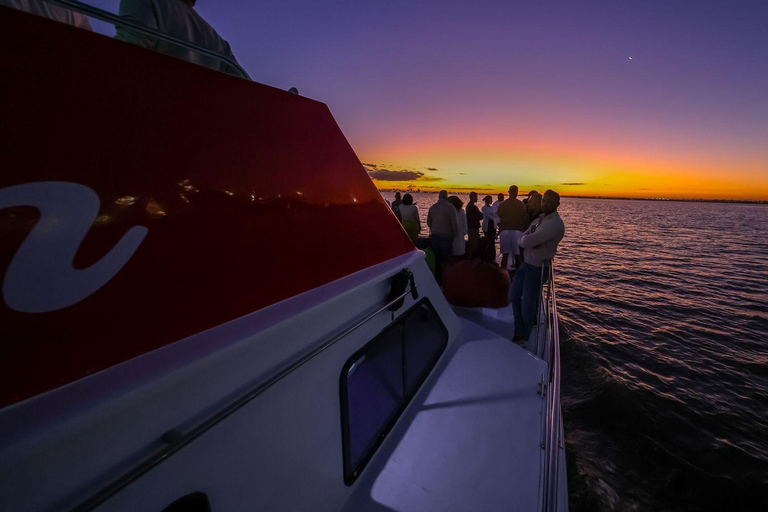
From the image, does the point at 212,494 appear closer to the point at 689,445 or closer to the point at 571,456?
the point at 571,456

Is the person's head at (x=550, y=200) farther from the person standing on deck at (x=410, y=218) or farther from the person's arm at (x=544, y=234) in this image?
the person standing on deck at (x=410, y=218)

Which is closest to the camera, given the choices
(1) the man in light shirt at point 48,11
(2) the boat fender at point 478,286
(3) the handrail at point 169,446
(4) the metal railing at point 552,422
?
(3) the handrail at point 169,446

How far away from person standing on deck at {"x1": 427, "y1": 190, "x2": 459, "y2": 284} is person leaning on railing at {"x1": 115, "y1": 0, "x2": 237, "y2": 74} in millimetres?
4826

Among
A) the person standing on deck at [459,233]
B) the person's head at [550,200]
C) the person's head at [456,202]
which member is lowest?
the person standing on deck at [459,233]

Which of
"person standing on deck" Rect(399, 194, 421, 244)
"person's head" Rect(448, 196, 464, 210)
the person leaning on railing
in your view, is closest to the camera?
the person leaning on railing

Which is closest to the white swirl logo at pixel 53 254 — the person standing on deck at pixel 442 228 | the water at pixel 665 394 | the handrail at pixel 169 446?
the handrail at pixel 169 446

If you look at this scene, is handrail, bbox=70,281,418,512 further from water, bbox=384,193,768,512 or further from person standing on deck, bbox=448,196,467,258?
person standing on deck, bbox=448,196,467,258

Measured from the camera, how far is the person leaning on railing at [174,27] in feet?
4.43

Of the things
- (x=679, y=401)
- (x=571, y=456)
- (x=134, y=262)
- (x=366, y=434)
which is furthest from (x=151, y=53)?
(x=679, y=401)

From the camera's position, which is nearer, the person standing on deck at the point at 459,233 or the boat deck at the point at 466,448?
the boat deck at the point at 466,448

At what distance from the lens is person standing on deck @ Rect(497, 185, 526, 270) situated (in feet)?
22.1

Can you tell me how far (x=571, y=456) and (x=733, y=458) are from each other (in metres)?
2.30

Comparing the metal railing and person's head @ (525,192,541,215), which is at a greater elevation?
person's head @ (525,192,541,215)

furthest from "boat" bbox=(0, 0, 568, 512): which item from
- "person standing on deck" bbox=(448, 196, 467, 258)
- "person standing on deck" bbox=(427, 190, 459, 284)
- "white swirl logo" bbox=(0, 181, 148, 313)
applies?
"person standing on deck" bbox=(448, 196, 467, 258)
